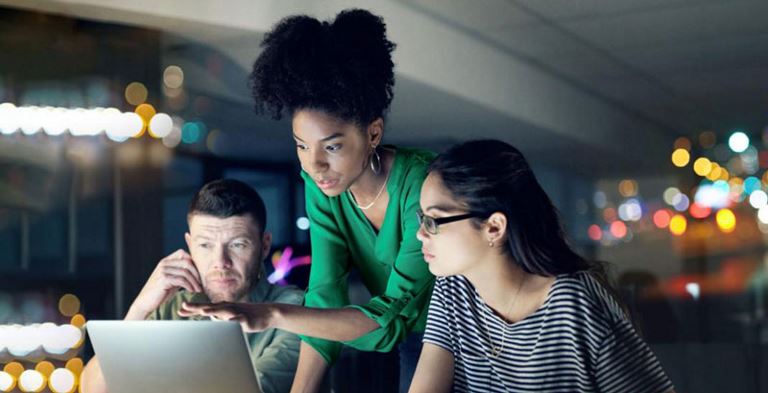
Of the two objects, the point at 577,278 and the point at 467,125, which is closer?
the point at 577,278

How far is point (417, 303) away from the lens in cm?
238

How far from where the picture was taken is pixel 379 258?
96.9 inches

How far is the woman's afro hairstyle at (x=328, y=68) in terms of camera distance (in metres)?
2.34

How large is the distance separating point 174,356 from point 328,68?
0.89m

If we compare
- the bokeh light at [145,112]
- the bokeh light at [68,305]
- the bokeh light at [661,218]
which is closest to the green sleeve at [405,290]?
the bokeh light at [68,305]

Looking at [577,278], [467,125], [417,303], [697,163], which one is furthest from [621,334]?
[697,163]

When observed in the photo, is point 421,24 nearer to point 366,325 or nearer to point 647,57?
point 647,57

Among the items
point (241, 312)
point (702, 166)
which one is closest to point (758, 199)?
point (702, 166)

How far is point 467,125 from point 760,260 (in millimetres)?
2938

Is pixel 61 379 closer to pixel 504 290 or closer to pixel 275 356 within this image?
pixel 275 356

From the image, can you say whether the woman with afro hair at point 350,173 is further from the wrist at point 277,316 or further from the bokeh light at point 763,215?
the bokeh light at point 763,215

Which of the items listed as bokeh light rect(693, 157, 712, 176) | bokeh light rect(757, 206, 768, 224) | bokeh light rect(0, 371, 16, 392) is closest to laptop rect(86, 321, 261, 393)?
bokeh light rect(0, 371, 16, 392)

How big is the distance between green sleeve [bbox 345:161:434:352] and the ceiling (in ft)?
5.89

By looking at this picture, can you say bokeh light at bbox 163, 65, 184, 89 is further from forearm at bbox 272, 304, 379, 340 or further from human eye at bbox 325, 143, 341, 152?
forearm at bbox 272, 304, 379, 340
